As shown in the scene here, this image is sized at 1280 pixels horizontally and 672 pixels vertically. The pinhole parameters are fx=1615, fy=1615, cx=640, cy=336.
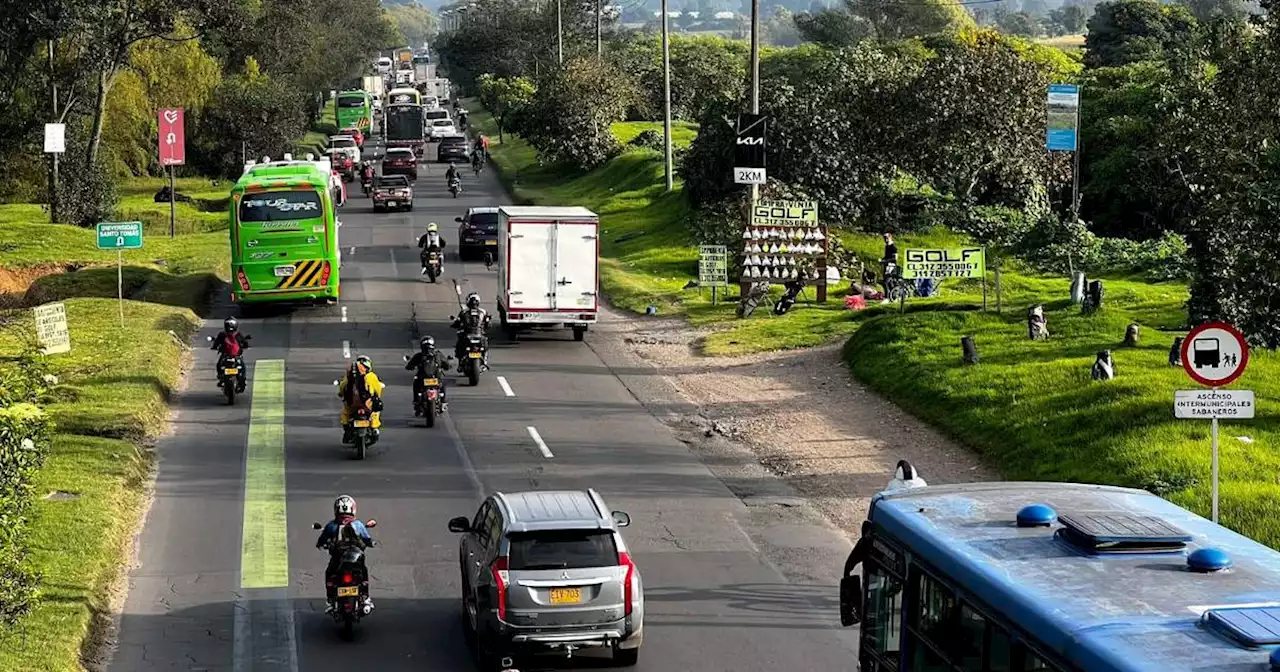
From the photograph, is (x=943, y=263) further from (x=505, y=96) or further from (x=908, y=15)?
(x=908, y=15)

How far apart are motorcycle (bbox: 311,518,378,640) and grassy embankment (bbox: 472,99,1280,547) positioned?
9.26 meters

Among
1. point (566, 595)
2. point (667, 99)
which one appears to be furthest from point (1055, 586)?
point (667, 99)

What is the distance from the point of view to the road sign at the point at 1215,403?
14961mm

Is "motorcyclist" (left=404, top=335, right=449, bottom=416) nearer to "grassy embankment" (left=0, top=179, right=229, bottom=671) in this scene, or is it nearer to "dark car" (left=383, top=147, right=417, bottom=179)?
"grassy embankment" (left=0, top=179, right=229, bottom=671)

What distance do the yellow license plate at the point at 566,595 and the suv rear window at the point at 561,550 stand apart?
0.20m

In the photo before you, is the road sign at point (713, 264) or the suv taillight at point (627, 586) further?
the road sign at point (713, 264)

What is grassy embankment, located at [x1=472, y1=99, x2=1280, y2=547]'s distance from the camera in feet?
65.2

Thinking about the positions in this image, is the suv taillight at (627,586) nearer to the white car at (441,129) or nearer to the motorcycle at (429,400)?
the motorcycle at (429,400)

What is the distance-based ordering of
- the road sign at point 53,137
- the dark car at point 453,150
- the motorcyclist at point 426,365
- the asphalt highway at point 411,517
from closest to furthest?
the asphalt highway at point 411,517 → the motorcyclist at point 426,365 → the road sign at point 53,137 → the dark car at point 453,150

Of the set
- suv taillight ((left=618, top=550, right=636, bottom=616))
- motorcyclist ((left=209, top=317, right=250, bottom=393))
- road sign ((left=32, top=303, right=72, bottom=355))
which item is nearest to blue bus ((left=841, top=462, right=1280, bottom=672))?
suv taillight ((left=618, top=550, right=636, bottom=616))

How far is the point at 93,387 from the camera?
27.5 m

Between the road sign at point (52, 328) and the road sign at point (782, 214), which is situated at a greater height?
the road sign at point (782, 214)

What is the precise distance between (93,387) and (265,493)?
23.6ft

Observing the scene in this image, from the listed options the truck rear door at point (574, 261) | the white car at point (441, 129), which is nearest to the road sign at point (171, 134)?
the truck rear door at point (574, 261)
